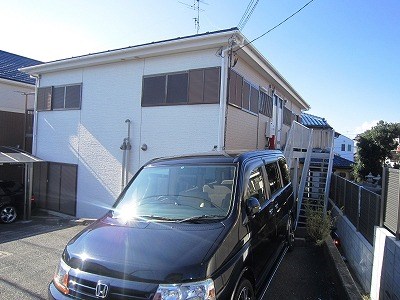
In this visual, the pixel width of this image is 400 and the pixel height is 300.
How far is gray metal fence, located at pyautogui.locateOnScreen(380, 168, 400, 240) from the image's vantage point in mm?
3572

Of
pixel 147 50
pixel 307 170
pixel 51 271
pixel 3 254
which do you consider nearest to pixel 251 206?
pixel 51 271

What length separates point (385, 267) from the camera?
3.72m

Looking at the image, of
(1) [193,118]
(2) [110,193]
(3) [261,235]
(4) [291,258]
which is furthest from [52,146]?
(3) [261,235]

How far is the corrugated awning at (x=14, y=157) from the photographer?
1165 centimetres

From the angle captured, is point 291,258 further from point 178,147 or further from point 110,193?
point 110,193

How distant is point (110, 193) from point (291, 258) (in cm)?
688

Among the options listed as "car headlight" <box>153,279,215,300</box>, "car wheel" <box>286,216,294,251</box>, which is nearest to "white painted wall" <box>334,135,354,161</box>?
"car wheel" <box>286,216,294,251</box>

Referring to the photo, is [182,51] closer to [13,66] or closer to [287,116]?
[287,116]

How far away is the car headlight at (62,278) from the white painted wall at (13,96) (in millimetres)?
15212

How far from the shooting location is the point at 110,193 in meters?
10.9

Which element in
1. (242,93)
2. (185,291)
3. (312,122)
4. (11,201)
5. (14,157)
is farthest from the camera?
(312,122)

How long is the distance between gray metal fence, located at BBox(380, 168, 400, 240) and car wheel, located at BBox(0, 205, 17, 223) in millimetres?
12066

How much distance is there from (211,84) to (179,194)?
230 inches

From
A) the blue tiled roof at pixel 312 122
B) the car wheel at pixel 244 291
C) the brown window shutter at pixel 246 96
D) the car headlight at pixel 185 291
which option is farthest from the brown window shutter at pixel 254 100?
the blue tiled roof at pixel 312 122
